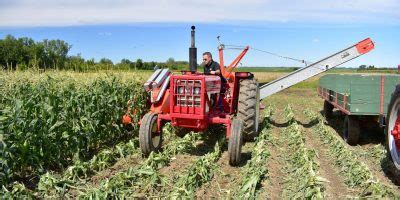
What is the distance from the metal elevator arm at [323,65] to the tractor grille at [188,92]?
4671 mm

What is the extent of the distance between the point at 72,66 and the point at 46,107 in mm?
4004

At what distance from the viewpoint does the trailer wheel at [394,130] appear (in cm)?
592

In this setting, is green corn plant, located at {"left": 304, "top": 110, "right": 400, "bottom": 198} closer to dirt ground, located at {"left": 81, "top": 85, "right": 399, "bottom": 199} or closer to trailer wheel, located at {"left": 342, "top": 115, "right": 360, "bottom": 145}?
dirt ground, located at {"left": 81, "top": 85, "right": 399, "bottom": 199}

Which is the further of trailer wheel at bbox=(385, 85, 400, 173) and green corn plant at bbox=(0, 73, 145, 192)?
green corn plant at bbox=(0, 73, 145, 192)

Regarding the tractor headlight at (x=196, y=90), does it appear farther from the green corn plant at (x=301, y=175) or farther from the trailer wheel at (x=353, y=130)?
the trailer wheel at (x=353, y=130)

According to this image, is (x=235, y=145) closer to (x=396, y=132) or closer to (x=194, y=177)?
(x=194, y=177)

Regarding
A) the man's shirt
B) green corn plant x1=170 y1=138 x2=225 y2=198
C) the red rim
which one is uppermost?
the man's shirt

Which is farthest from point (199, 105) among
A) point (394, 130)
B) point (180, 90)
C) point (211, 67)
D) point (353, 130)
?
point (353, 130)

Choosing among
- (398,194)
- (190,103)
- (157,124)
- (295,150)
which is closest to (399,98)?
(398,194)

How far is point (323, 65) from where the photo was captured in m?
11.4

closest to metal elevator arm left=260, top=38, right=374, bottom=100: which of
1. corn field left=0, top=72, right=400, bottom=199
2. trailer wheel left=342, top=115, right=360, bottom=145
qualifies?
corn field left=0, top=72, right=400, bottom=199

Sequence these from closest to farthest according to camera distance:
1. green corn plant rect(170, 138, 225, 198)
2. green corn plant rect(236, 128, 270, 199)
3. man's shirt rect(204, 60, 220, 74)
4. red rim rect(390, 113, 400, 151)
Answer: green corn plant rect(170, 138, 225, 198) < green corn plant rect(236, 128, 270, 199) < red rim rect(390, 113, 400, 151) < man's shirt rect(204, 60, 220, 74)

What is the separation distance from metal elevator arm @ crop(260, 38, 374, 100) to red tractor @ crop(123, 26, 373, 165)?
1893mm

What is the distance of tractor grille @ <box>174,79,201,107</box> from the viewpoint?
7.55 m
